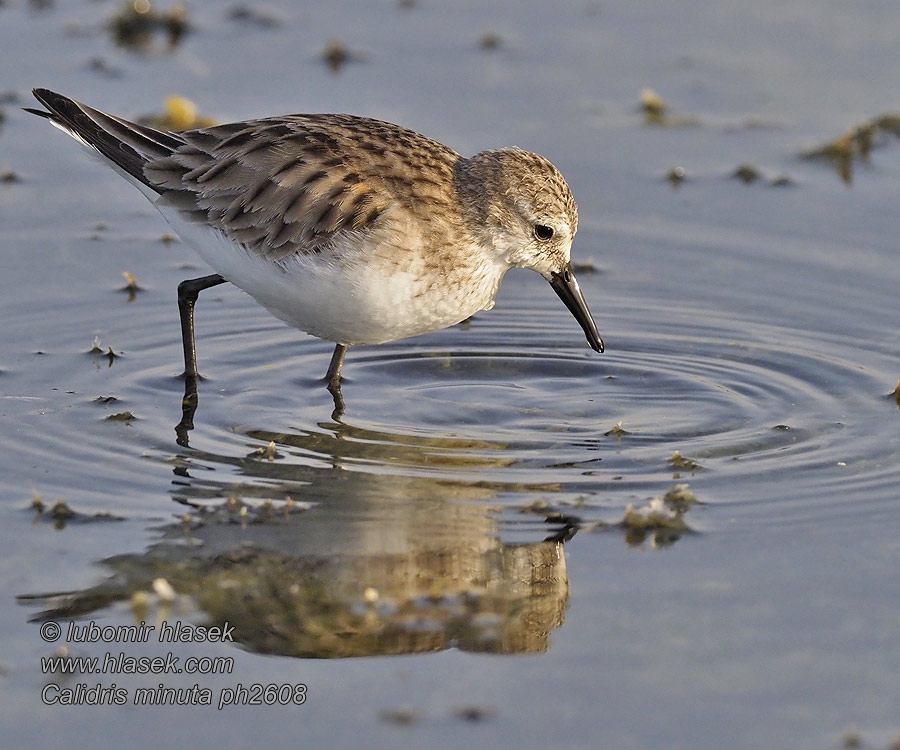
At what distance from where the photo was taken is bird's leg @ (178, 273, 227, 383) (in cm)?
794

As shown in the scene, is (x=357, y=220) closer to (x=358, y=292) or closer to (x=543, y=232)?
(x=358, y=292)

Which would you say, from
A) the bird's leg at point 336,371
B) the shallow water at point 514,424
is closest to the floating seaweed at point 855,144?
the shallow water at point 514,424

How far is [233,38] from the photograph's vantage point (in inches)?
491

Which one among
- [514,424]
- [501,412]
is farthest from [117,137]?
[514,424]

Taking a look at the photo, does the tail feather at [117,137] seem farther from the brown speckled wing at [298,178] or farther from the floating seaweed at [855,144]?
the floating seaweed at [855,144]

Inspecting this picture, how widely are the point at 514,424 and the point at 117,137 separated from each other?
282 cm

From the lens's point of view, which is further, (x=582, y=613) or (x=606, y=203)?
(x=606, y=203)

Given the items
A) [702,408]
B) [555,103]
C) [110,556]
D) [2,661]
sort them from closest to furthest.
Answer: [2,661], [110,556], [702,408], [555,103]

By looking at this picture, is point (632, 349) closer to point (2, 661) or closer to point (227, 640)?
point (227, 640)

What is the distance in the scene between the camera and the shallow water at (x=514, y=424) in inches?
200

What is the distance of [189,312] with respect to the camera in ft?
26.8

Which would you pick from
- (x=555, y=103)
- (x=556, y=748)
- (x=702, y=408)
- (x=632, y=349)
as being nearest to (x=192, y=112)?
(x=555, y=103)

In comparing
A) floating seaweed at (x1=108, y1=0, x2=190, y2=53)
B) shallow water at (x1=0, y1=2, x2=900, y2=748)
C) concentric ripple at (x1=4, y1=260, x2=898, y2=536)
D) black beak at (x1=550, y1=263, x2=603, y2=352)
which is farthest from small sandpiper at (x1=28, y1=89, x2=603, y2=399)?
floating seaweed at (x1=108, y1=0, x2=190, y2=53)

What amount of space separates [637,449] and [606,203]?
3416 millimetres
